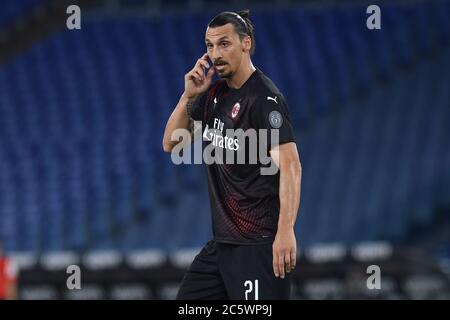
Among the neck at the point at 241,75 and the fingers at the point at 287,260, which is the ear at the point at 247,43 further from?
the fingers at the point at 287,260

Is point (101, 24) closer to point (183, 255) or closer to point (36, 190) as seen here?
point (36, 190)

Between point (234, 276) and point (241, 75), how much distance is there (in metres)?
1.00

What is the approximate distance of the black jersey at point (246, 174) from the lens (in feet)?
16.7

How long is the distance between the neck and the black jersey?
2 centimetres

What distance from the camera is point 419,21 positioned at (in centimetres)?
1415

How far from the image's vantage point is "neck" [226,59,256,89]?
5207 millimetres

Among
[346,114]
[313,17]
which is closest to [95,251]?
[346,114]

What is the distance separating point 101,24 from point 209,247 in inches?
416

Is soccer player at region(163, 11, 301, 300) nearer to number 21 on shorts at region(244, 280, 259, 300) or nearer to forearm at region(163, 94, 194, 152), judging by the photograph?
number 21 on shorts at region(244, 280, 259, 300)

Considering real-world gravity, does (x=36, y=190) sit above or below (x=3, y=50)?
below

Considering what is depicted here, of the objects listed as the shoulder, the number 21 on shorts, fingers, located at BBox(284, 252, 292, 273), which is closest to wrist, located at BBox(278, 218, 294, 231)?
fingers, located at BBox(284, 252, 292, 273)

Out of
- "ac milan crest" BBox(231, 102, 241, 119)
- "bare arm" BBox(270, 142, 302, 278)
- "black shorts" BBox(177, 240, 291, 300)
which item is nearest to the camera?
"bare arm" BBox(270, 142, 302, 278)

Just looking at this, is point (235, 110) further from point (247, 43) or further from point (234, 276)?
point (234, 276)

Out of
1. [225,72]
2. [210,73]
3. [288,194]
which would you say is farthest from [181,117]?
[288,194]
